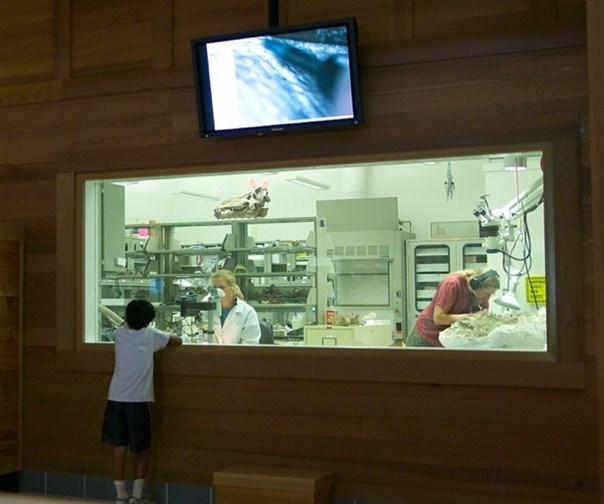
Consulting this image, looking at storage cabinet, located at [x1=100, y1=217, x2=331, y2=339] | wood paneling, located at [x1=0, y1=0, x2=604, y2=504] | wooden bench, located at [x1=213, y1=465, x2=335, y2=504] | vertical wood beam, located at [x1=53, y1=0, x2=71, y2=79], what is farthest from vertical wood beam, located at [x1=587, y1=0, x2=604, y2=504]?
vertical wood beam, located at [x1=53, y1=0, x2=71, y2=79]

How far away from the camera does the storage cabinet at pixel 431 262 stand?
616 cm

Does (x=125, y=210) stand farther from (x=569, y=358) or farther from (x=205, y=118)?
(x=569, y=358)

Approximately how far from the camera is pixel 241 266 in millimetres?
6559

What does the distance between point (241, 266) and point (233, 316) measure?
53cm

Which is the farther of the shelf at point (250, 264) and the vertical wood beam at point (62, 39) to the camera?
the shelf at point (250, 264)

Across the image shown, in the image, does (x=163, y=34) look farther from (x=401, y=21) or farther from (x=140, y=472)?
(x=140, y=472)

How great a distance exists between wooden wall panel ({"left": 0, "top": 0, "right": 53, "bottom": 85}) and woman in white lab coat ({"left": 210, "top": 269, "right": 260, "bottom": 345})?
1906mm

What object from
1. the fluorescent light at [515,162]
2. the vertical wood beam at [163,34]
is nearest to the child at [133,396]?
the vertical wood beam at [163,34]

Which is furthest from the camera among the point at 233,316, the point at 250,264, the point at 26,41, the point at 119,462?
the point at 250,264

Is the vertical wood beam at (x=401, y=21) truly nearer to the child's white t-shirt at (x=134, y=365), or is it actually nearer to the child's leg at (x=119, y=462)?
the child's white t-shirt at (x=134, y=365)

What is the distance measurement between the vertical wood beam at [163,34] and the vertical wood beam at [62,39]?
2.12 ft

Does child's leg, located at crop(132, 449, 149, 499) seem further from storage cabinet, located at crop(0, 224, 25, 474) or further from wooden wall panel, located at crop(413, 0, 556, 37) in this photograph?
wooden wall panel, located at crop(413, 0, 556, 37)

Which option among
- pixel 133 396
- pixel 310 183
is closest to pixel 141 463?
pixel 133 396

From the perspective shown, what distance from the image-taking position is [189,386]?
5359 mm
